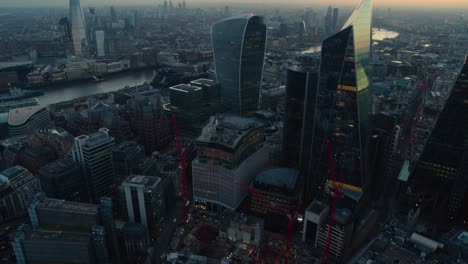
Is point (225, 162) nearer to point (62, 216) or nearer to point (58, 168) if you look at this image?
point (62, 216)

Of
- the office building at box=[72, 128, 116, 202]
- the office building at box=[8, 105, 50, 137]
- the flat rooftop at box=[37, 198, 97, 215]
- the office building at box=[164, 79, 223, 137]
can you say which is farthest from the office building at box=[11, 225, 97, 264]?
the office building at box=[8, 105, 50, 137]

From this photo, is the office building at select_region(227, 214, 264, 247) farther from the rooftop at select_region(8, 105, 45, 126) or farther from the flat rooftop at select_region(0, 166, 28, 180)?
the rooftop at select_region(8, 105, 45, 126)

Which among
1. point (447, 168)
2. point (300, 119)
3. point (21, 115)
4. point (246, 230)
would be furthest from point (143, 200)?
point (21, 115)

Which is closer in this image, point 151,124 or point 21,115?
point 151,124

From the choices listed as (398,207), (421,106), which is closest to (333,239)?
(398,207)

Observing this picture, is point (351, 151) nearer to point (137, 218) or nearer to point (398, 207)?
point (398, 207)

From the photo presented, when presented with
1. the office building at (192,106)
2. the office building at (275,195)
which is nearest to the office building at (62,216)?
the office building at (275,195)

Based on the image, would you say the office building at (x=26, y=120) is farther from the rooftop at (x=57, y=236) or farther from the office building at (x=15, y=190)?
the rooftop at (x=57, y=236)
